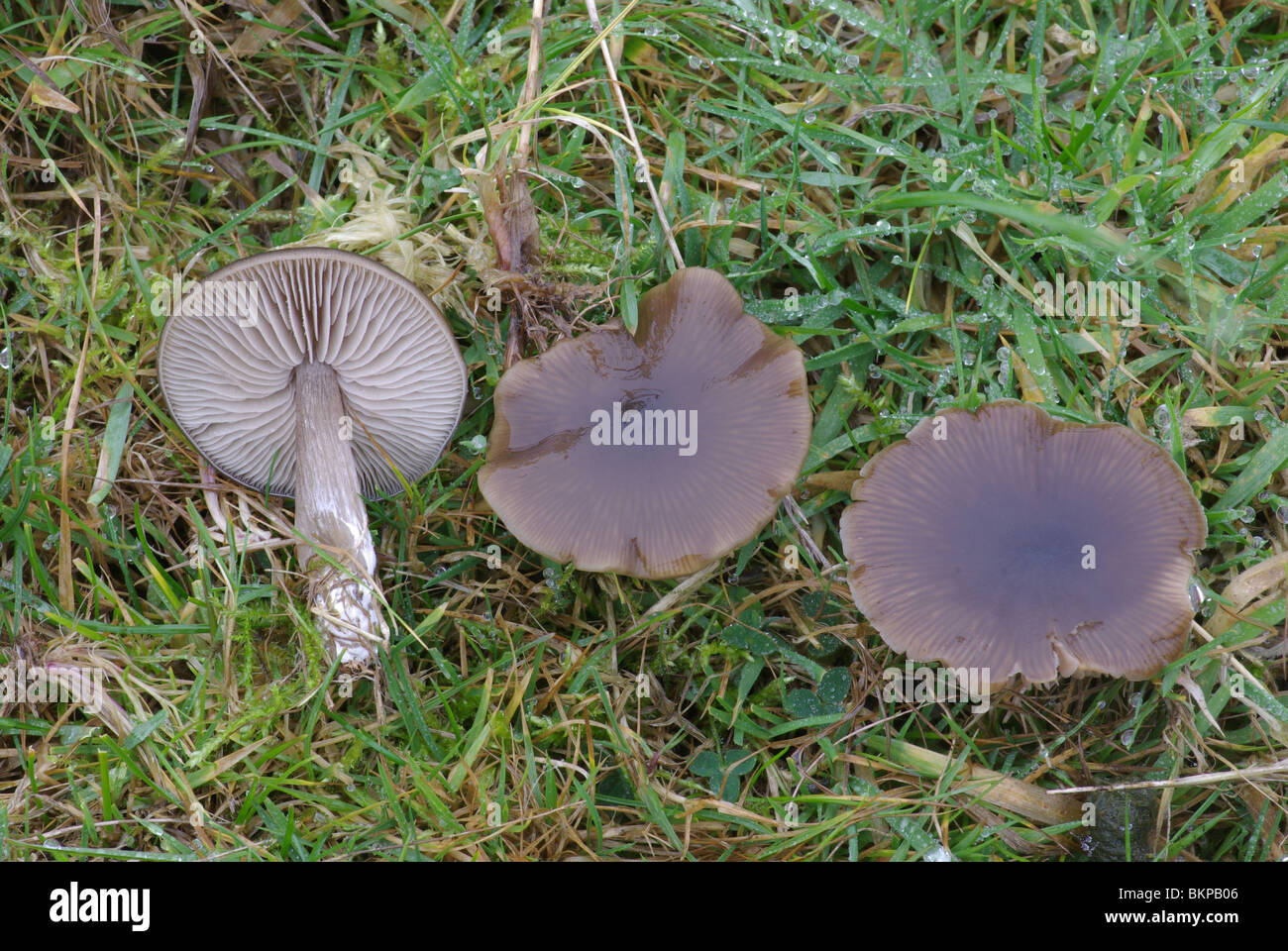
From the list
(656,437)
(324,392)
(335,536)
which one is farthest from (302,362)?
(656,437)

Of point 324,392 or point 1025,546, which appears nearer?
point 1025,546

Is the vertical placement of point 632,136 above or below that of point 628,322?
above

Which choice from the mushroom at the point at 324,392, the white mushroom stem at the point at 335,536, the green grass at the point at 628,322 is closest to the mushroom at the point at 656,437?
the green grass at the point at 628,322

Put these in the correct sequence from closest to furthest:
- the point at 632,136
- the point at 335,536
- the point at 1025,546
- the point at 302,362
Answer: the point at 1025,546, the point at 302,362, the point at 335,536, the point at 632,136

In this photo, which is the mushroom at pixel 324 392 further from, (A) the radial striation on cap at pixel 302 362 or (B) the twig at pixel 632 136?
(B) the twig at pixel 632 136

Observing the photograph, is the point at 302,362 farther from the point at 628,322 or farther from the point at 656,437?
the point at 656,437

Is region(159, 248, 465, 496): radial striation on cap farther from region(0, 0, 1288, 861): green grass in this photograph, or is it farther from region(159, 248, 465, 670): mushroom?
region(0, 0, 1288, 861): green grass
